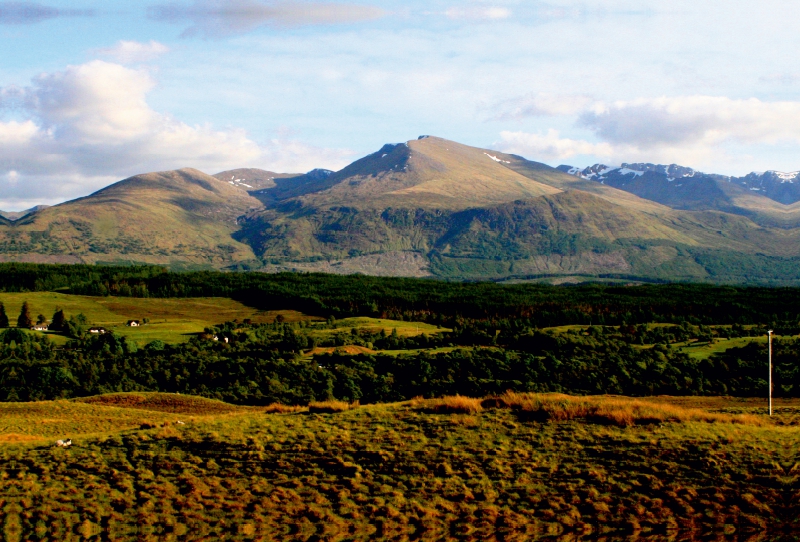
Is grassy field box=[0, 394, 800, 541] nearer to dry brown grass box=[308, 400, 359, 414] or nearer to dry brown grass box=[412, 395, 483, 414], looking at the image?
dry brown grass box=[412, 395, 483, 414]

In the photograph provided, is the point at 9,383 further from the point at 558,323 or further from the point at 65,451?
the point at 558,323

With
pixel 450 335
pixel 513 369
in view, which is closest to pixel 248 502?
pixel 513 369

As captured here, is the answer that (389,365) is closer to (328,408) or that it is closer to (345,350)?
(345,350)

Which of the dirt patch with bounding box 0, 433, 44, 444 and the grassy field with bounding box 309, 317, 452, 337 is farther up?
the dirt patch with bounding box 0, 433, 44, 444

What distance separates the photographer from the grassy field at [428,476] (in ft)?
59.3

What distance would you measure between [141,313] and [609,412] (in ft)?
562

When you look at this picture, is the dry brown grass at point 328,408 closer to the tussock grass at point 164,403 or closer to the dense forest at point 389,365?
the tussock grass at point 164,403

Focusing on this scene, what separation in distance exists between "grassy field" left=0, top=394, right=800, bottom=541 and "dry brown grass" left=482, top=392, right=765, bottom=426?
0.07 m

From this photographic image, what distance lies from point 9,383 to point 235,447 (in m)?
64.5

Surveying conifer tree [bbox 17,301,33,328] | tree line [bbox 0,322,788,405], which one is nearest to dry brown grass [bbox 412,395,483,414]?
tree line [bbox 0,322,788,405]

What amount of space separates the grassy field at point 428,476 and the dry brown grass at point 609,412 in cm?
7

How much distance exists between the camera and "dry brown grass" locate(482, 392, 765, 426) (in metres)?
24.8

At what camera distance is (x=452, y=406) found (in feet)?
89.3

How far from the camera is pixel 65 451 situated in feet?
82.4
